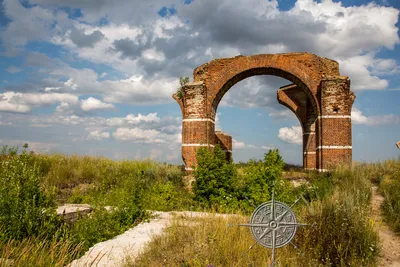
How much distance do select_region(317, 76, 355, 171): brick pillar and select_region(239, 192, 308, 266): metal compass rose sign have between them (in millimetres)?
11300

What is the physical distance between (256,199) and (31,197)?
567 cm

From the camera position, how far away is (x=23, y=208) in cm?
616

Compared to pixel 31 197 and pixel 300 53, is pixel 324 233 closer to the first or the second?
pixel 31 197

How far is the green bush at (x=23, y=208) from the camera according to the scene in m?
5.91

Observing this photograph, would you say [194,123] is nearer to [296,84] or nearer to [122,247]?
[296,84]

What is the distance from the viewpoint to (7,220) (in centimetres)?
594

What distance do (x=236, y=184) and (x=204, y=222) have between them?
4.32 metres

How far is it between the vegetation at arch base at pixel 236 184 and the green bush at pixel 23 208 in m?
4.69

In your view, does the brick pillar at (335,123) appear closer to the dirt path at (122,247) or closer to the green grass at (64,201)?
the green grass at (64,201)

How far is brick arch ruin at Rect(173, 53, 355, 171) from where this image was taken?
49.6 ft

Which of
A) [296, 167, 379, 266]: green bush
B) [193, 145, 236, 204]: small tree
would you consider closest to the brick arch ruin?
[193, 145, 236, 204]: small tree

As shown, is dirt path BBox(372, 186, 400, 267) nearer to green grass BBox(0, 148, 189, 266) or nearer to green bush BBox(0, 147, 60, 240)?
green grass BBox(0, 148, 189, 266)

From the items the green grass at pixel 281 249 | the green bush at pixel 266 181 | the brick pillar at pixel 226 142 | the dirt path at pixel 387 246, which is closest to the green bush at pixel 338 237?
the green grass at pixel 281 249

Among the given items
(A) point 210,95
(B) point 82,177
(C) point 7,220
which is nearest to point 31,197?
(C) point 7,220
